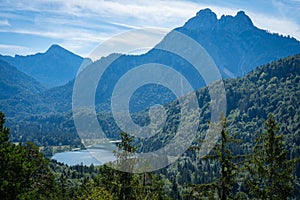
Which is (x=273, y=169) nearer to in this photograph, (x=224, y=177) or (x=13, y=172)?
(x=224, y=177)

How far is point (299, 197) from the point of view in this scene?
142 meters

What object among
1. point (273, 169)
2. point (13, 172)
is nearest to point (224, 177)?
point (273, 169)

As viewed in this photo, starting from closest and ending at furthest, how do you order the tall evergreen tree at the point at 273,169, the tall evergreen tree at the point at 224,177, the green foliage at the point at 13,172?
1. the green foliage at the point at 13,172
2. the tall evergreen tree at the point at 224,177
3. the tall evergreen tree at the point at 273,169

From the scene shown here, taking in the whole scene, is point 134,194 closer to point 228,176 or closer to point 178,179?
point 228,176

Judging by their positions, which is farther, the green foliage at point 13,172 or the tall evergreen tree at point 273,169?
the tall evergreen tree at point 273,169

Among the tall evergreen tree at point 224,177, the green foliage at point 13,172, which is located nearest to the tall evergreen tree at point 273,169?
the tall evergreen tree at point 224,177

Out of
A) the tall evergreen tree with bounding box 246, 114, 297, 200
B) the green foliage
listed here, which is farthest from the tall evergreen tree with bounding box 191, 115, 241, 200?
the green foliage

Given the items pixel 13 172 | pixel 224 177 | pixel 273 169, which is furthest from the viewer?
pixel 273 169

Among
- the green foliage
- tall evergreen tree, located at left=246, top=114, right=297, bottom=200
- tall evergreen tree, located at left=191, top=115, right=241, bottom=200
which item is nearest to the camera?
the green foliage

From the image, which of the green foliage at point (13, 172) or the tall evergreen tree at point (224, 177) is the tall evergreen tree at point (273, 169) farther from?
the green foliage at point (13, 172)

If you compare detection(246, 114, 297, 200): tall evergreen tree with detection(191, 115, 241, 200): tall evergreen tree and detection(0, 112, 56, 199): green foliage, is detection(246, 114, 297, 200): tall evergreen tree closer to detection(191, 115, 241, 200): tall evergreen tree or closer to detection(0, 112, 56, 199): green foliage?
detection(191, 115, 241, 200): tall evergreen tree

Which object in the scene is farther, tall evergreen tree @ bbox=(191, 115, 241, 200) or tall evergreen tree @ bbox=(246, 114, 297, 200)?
tall evergreen tree @ bbox=(246, 114, 297, 200)

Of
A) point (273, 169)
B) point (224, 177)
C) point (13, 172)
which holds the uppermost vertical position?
point (273, 169)

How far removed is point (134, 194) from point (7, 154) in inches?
482
